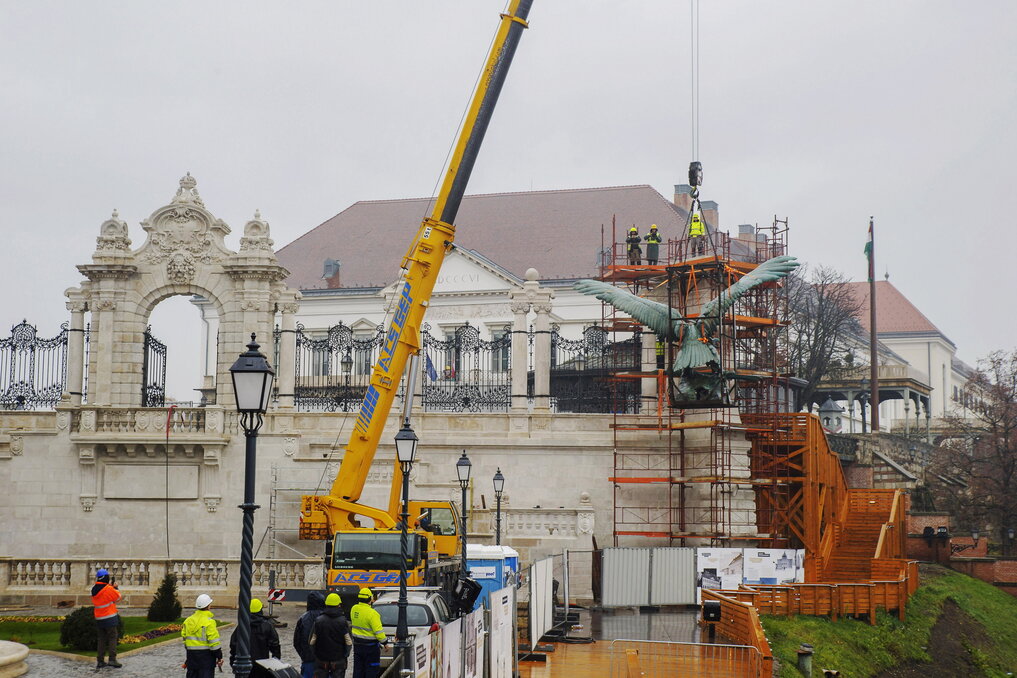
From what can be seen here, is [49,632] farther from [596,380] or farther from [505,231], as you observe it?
[505,231]

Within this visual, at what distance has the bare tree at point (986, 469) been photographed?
1843 inches

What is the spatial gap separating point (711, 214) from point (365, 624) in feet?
208

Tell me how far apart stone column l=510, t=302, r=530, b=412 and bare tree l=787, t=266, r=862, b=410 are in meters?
20.8

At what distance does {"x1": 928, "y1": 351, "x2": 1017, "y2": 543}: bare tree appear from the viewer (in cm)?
4681

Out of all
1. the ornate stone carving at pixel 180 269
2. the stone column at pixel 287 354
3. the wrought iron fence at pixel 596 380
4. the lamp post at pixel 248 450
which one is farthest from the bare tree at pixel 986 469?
the lamp post at pixel 248 450

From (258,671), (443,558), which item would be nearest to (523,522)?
(443,558)

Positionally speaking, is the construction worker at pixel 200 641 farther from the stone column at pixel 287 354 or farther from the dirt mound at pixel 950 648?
the stone column at pixel 287 354

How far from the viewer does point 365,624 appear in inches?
626

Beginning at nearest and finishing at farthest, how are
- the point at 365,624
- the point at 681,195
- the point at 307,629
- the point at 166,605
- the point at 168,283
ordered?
the point at 365,624 → the point at 307,629 → the point at 166,605 → the point at 168,283 → the point at 681,195

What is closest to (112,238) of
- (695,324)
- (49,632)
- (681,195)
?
(49,632)

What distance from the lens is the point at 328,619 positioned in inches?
612

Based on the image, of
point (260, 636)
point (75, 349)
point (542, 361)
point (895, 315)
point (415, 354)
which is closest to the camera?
point (260, 636)

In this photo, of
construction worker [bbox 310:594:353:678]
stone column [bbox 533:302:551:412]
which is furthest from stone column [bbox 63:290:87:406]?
construction worker [bbox 310:594:353:678]

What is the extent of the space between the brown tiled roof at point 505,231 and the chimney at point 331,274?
32 cm
